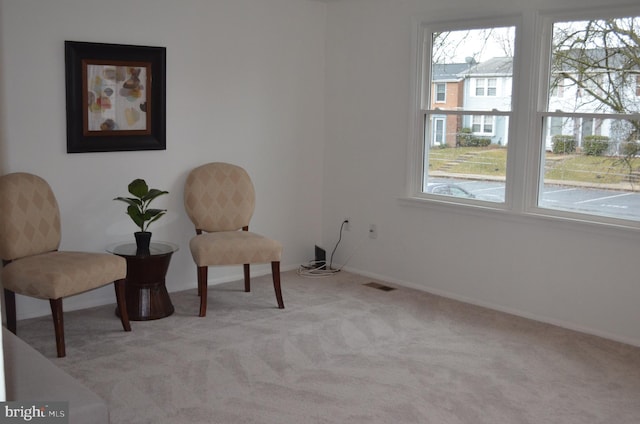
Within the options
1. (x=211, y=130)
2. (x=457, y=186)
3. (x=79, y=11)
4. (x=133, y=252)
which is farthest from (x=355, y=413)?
(x=79, y=11)

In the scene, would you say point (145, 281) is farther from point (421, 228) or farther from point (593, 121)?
point (593, 121)

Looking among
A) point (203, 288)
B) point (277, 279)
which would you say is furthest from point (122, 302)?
point (277, 279)

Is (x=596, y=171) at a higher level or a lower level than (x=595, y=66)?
lower

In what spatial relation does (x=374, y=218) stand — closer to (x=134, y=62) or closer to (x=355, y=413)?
(x=134, y=62)

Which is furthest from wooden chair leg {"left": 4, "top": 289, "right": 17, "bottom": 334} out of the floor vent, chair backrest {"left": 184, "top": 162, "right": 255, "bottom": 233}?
the floor vent

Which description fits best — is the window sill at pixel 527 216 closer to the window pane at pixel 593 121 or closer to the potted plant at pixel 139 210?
the window pane at pixel 593 121

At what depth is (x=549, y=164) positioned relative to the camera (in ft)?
14.7

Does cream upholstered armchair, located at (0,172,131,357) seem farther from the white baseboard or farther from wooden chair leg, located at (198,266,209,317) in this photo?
the white baseboard

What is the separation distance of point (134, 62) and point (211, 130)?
768 mm

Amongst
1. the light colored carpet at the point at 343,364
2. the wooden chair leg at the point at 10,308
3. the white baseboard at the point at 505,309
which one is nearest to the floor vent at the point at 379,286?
the white baseboard at the point at 505,309

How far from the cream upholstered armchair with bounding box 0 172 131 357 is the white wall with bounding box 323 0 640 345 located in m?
2.23

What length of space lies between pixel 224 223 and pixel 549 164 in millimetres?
2274

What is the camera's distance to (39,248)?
4.06 m

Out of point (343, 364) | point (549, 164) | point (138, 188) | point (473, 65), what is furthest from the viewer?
point (473, 65)
